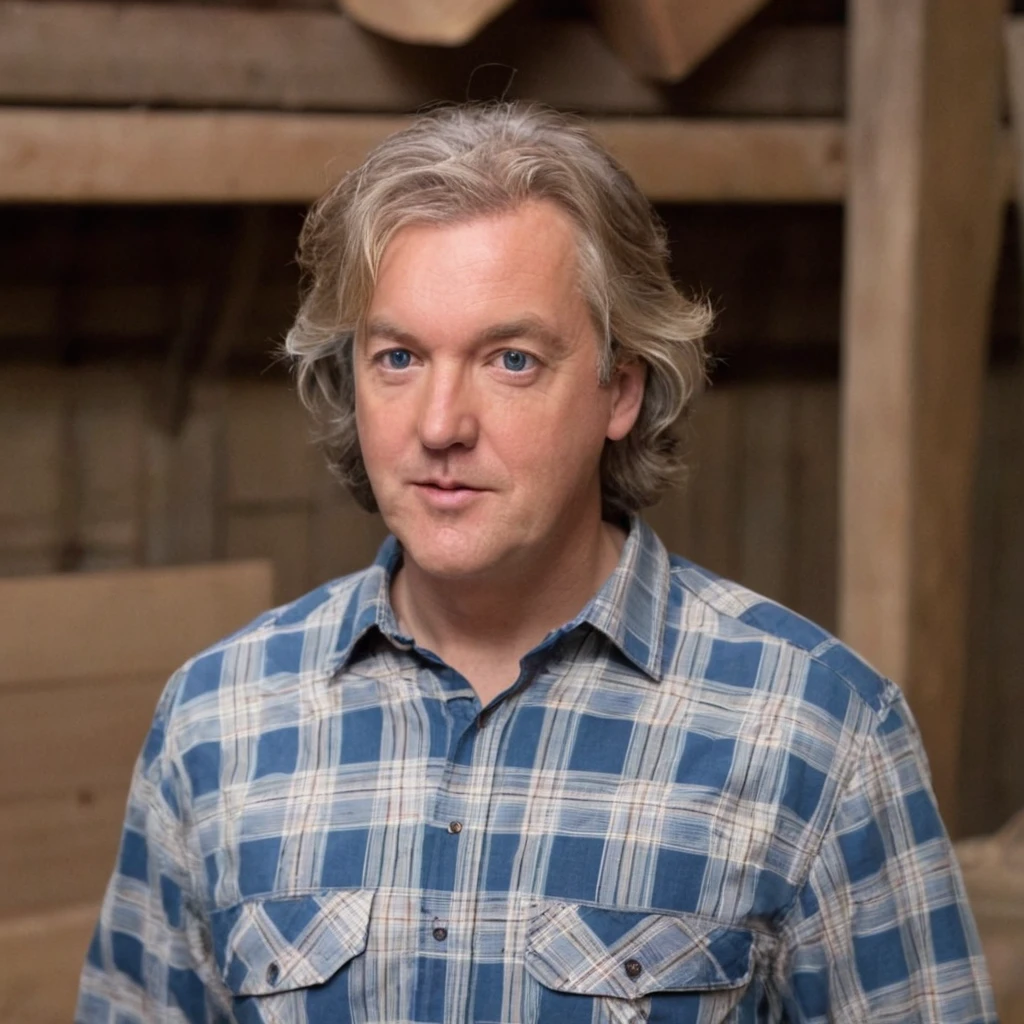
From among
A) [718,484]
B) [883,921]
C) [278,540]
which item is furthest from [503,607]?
[718,484]

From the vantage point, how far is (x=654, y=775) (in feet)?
4.89

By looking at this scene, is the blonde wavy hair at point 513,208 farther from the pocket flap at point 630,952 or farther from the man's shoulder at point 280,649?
the pocket flap at point 630,952

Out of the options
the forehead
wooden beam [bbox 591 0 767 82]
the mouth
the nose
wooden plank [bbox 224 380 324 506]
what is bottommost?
the mouth

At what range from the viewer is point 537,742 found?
1514 mm

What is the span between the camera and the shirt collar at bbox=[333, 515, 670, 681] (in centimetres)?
154

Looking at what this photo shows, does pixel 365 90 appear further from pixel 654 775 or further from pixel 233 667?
pixel 654 775

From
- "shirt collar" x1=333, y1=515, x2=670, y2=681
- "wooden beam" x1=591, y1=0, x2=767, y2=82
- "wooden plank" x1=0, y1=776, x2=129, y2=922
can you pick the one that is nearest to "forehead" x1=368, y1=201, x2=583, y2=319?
"shirt collar" x1=333, y1=515, x2=670, y2=681

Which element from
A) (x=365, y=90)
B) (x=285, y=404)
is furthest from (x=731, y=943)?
(x=285, y=404)

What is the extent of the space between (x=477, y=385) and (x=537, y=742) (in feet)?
1.07

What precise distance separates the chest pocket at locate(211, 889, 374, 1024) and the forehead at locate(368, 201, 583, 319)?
53 centimetres

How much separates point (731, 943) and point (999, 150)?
5.83ft

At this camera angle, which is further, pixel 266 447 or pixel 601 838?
pixel 266 447

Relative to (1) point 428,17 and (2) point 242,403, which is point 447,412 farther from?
(2) point 242,403

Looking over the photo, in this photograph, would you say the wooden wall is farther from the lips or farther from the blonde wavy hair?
the lips
